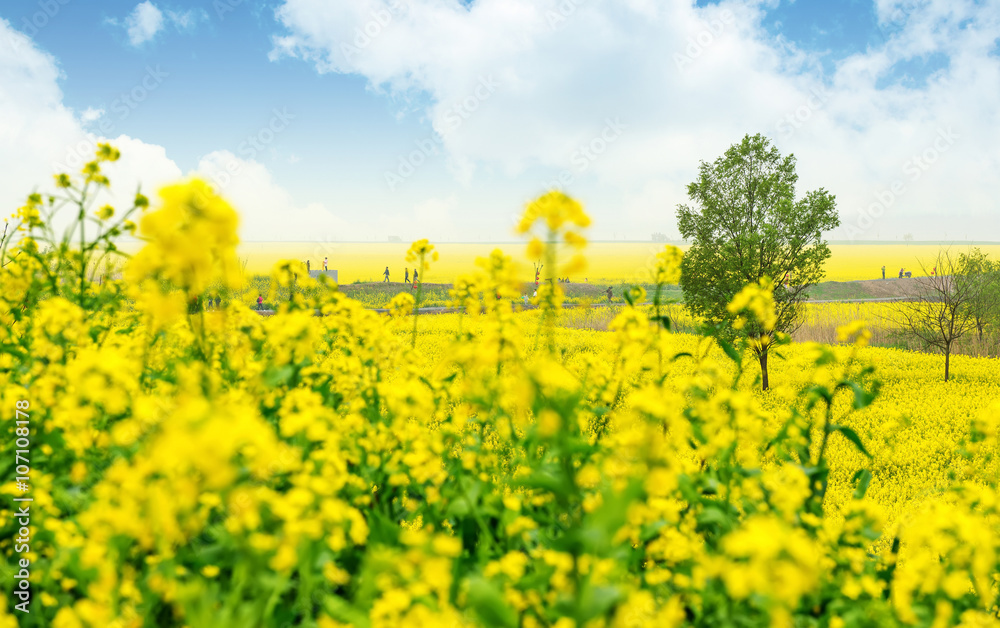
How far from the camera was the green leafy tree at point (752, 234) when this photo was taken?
416 inches

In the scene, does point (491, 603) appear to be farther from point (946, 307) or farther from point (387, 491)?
point (946, 307)

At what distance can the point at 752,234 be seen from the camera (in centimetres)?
1054

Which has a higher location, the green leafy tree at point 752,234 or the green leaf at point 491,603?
the green leafy tree at point 752,234

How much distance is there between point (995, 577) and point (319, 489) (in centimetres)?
361

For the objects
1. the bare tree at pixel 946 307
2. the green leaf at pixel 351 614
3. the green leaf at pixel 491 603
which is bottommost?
the green leaf at pixel 351 614

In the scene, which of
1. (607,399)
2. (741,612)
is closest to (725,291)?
(607,399)

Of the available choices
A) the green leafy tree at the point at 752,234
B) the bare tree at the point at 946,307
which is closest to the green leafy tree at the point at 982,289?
the bare tree at the point at 946,307

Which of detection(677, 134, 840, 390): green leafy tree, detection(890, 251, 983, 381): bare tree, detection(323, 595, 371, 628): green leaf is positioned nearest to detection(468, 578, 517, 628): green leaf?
detection(323, 595, 371, 628): green leaf

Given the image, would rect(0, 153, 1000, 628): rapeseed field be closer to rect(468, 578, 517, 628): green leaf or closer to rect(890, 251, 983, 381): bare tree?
rect(468, 578, 517, 628): green leaf

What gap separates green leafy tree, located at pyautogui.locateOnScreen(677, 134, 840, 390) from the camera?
10.6 metres

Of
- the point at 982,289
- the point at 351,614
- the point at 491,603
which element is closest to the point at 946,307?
the point at 982,289

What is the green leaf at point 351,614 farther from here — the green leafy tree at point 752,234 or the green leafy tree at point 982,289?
the green leafy tree at point 982,289

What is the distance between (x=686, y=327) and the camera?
832 inches

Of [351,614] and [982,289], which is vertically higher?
[982,289]
